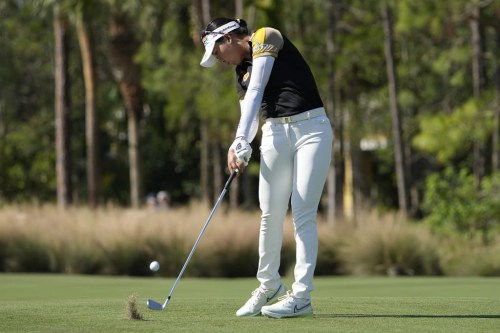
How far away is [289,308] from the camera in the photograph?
7.90m

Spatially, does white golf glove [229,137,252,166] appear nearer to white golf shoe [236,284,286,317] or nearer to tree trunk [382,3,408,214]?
white golf shoe [236,284,286,317]

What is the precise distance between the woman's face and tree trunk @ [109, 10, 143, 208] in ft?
84.3

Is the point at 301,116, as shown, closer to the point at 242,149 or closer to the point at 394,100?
Result: the point at 242,149

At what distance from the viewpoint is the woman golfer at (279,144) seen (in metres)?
7.93

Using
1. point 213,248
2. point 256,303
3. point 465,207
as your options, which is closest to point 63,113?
point 465,207

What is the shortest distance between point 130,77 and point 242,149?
92.0 ft

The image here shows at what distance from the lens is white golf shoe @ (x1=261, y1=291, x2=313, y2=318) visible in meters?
7.91

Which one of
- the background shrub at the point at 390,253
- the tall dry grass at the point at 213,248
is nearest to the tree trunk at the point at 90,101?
the tall dry grass at the point at 213,248

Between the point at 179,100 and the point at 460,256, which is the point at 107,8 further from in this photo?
the point at 460,256

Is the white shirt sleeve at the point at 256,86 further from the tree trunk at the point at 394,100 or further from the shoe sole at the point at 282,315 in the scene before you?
the tree trunk at the point at 394,100

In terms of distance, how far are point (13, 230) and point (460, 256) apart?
23.6 ft

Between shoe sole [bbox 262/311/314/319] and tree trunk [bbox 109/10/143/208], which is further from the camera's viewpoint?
tree trunk [bbox 109/10/143/208]

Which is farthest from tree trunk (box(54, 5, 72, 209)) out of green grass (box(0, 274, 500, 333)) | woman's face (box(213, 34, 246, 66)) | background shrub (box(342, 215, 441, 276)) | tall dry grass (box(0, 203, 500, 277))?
woman's face (box(213, 34, 246, 66))

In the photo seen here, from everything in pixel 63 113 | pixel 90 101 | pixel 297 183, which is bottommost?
pixel 297 183
